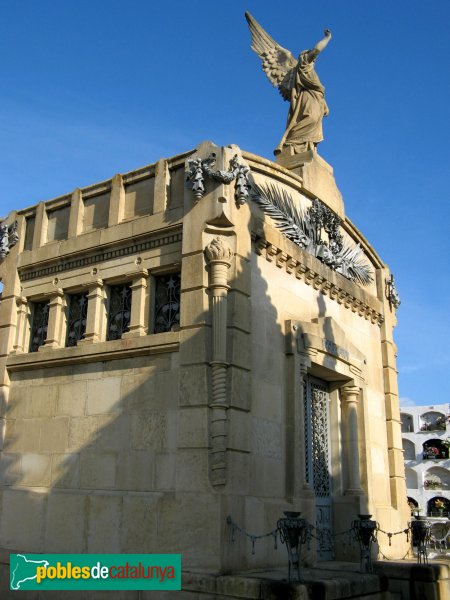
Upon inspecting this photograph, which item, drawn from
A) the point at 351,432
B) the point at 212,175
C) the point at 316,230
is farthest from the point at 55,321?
the point at 351,432

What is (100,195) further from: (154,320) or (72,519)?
(72,519)

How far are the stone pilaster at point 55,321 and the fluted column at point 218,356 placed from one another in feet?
13.0

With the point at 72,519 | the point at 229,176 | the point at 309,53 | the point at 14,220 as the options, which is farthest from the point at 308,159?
the point at 72,519

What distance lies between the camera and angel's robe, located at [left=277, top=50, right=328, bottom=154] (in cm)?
1562

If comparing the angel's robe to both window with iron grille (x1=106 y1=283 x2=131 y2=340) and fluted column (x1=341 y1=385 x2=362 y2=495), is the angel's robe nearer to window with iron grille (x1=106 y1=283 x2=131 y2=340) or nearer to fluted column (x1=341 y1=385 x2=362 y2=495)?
window with iron grille (x1=106 y1=283 x2=131 y2=340)

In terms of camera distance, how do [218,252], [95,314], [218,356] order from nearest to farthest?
[218,356] → [218,252] → [95,314]

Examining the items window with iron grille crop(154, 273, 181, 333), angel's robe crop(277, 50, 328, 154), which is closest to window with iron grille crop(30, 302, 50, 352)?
window with iron grille crop(154, 273, 181, 333)

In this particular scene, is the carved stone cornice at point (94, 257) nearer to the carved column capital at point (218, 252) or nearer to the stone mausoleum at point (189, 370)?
the stone mausoleum at point (189, 370)

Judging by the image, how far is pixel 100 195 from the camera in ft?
43.7

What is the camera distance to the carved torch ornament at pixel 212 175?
11.1 meters

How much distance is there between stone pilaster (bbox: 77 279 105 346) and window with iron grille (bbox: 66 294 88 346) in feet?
1.27

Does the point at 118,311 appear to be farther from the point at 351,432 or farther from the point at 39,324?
the point at 351,432

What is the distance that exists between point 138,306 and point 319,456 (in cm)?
482

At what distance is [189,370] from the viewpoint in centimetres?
1033
